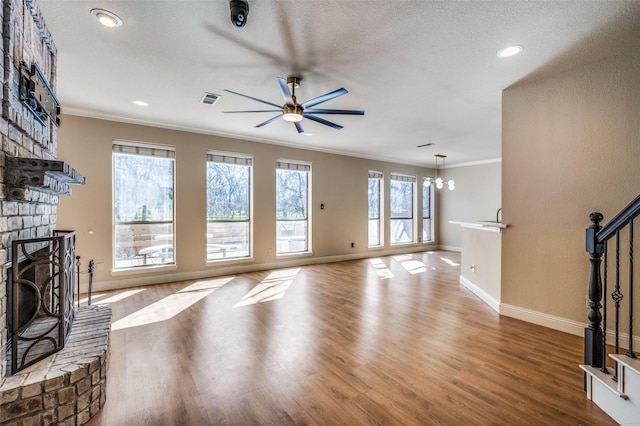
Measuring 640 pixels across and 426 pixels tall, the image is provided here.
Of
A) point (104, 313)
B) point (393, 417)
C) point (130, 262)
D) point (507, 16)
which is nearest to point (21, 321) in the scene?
point (104, 313)

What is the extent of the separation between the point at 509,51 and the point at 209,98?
3399 millimetres

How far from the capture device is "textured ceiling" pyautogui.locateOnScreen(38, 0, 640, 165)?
7.39 ft

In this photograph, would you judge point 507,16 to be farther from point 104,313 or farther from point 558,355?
point 104,313

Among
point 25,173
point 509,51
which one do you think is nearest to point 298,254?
point 509,51

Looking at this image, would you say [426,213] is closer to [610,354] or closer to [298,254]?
[298,254]

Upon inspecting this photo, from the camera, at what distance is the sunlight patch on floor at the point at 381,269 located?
5.88 meters

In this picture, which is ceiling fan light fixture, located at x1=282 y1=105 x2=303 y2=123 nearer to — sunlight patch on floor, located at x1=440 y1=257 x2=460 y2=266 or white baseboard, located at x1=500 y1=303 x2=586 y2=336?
white baseboard, located at x1=500 y1=303 x2=586 y2=336

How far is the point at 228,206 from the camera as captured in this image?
5.98m

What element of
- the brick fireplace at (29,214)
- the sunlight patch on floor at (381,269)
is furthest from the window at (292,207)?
the brick fireplace at (29,214)

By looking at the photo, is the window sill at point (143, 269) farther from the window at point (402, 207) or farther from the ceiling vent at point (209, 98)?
the window at point (402, 207)

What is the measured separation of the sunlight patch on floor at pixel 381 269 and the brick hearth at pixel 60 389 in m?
→ 4.61

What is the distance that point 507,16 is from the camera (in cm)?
229

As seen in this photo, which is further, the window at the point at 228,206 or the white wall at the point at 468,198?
→ the white wall at the point at 468,198

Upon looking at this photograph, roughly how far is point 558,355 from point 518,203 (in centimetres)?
161
